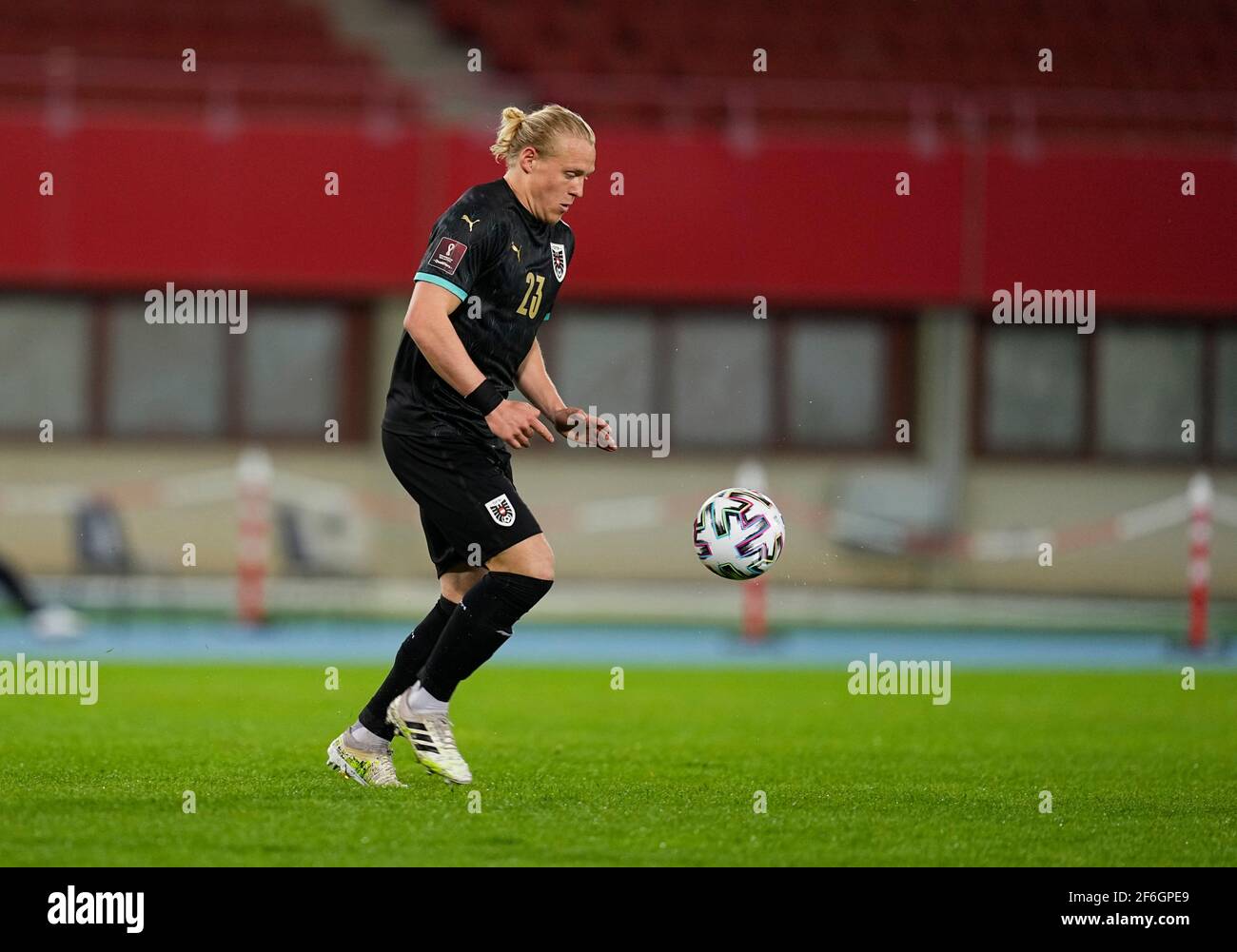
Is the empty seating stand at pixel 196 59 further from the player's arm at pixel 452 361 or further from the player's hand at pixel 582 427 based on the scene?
the player's arm at pixel 452 361

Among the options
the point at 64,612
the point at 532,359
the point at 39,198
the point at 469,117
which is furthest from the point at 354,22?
the point at 532,359

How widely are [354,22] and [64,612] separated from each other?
30.8 ft

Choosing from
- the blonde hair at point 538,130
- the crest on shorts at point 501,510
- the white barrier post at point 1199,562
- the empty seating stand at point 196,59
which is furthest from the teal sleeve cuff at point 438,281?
the empty seating stand at point 196,59

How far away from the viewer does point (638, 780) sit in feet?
24.8

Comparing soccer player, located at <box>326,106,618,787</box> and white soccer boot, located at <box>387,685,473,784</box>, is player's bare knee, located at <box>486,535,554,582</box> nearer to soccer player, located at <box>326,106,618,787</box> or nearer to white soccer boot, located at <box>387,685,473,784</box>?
soccer player, located at <box>326,106,618,787</box>

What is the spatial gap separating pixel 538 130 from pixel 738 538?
1788 millimetres

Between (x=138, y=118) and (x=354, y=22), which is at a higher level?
(x=354, y=22)

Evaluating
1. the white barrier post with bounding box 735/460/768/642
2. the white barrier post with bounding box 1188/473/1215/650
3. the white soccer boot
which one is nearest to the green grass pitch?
the white soccer boot

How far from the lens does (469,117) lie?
2109 centimetres

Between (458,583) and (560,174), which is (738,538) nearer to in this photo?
(458,583)

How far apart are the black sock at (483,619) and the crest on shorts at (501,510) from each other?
0.20 metres

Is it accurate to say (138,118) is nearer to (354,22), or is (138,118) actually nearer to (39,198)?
(39,198)

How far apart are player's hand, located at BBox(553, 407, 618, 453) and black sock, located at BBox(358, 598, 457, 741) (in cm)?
80

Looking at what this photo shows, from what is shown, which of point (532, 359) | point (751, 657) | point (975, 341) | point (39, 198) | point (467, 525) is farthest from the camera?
point (975, 341)
